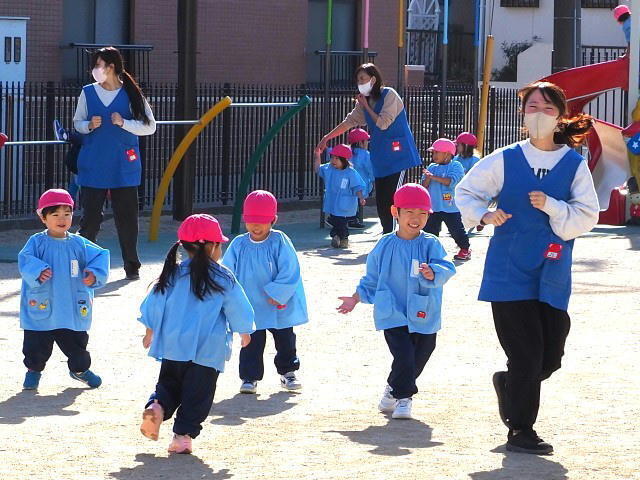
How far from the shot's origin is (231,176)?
1833 centimetres

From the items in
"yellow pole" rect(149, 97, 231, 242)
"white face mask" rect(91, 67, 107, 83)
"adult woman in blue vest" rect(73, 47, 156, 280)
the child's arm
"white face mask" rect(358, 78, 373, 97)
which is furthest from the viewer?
"yellow pole" rect(149, 97, 231, 242)

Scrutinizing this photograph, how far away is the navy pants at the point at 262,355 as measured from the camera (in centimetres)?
793

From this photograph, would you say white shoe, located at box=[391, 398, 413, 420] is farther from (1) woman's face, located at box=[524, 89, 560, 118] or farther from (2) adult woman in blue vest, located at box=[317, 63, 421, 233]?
(2) adult woman in blue vest, located at box=[317, 63, 421, 233]

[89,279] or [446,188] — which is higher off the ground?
[446,188]

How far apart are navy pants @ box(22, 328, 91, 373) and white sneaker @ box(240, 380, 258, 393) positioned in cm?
82

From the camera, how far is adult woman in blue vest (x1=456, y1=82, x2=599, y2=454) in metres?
6.56

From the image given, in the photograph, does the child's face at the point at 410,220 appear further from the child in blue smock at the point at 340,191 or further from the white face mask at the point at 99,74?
the child in blue smock at the point at 340,191

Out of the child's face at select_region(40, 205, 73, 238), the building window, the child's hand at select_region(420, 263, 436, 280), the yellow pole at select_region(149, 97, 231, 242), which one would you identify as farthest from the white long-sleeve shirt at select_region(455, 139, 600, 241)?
the building window

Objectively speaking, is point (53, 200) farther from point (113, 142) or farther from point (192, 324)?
point (113, 142)

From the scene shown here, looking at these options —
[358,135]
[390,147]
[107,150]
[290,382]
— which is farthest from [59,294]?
[358,135]

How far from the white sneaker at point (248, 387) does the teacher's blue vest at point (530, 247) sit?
5.88ft

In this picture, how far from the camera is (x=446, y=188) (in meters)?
14.0

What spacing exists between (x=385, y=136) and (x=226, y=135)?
194 inches

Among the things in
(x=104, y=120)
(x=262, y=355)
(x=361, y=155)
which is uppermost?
(x=104, y=120)
